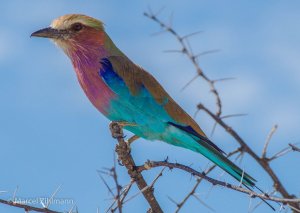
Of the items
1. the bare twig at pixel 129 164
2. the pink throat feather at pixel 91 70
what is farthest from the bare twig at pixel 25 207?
the pink throat feather at pixel 91 70

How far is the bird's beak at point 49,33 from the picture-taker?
490 cm

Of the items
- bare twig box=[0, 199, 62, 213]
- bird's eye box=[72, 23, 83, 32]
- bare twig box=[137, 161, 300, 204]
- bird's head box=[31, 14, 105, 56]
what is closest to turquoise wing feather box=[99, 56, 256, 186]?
bird's head box=[31, 14, 105, 56]

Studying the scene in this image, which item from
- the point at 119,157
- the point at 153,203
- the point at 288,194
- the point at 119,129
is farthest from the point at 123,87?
the point at 288,194

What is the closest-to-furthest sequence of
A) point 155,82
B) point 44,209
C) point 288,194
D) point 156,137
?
point 288,194
point 44,209
point 156,137
point 155,82

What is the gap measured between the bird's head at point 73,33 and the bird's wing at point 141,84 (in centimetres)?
25

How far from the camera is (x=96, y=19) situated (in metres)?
5.04

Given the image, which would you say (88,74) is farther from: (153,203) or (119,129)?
(153,203)

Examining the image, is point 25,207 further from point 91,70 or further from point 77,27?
point 77,27

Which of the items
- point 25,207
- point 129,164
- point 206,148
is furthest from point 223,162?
point 25,207

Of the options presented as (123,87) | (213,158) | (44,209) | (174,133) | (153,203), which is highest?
(123,87)

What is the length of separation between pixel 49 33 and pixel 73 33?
0.20m

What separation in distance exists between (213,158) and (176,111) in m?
0.64

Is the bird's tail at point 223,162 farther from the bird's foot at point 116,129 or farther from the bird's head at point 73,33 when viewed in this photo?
the bird's head at point 73,33

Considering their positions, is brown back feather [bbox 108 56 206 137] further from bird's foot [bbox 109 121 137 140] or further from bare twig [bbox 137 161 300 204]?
bare twig [bbox 137 161 300 204]
